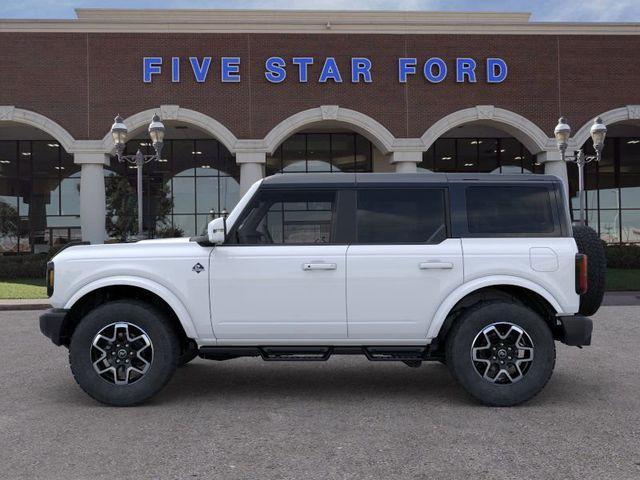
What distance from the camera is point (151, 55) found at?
23234 mm

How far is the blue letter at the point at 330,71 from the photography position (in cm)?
2344

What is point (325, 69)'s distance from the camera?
923 inches

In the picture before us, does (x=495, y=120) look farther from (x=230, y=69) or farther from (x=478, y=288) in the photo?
(x=478, y=288)

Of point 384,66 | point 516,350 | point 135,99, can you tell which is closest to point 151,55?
point 135,99

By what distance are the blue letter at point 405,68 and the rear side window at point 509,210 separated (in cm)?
1904

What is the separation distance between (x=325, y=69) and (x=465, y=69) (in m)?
5.66

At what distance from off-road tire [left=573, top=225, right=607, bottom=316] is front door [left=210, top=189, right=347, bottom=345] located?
7.66 ft

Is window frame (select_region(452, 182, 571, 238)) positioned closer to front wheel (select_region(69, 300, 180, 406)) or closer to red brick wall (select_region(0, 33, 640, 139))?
front wheel (select_region(69, 300, 180, 406))

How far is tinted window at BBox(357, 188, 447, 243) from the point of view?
18.0 ft

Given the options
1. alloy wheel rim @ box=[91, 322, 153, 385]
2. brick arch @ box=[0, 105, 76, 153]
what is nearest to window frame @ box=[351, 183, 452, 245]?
alloy wheel rim @ box=[91, 322, 153, 385]

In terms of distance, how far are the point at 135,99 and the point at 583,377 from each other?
2081 centimetres

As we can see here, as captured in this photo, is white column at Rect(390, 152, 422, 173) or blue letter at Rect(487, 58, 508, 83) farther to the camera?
blue letter at Rect(487, 58, 508, 83)

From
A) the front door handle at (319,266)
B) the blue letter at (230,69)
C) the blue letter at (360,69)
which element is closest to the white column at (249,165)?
the blue letter at (230,69)

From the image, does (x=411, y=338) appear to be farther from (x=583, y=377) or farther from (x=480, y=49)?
(x=480, y=49)
